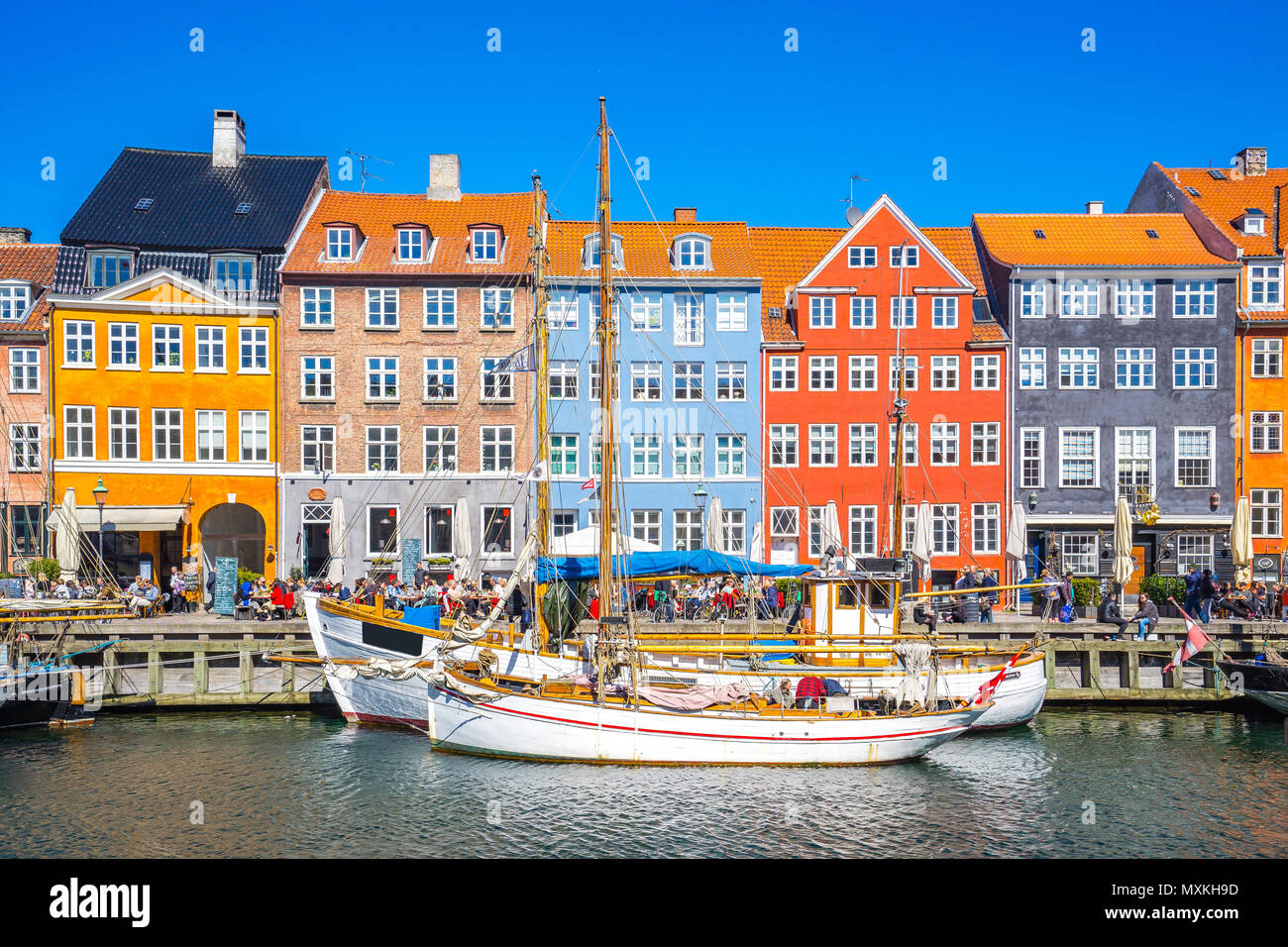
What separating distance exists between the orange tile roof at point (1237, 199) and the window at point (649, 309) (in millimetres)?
19987

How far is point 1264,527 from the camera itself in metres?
42.1

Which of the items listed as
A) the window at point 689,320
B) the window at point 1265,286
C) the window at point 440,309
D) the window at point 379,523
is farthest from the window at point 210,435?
the window at point 1265,286

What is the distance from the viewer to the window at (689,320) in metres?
43.4

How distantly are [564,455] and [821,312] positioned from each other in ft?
38.5

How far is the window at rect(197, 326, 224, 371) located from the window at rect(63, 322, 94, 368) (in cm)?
384

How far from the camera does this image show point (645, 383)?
142ft

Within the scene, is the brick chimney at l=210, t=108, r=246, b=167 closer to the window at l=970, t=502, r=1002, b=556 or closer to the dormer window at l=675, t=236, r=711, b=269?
the dormer window at l=675, t=236, r=711, b=269

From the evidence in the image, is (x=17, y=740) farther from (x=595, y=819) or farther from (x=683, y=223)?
(x=683, y=223)


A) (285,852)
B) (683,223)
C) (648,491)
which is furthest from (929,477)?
(285,852)

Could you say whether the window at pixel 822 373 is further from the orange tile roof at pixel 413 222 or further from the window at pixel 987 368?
the orange tile roof at pixel 413 222

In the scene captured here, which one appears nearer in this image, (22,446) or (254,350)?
(22,446)

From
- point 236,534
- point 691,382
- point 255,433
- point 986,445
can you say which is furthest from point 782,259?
point 236,534

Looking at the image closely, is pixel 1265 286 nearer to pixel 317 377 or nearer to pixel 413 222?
pixel 413 222
